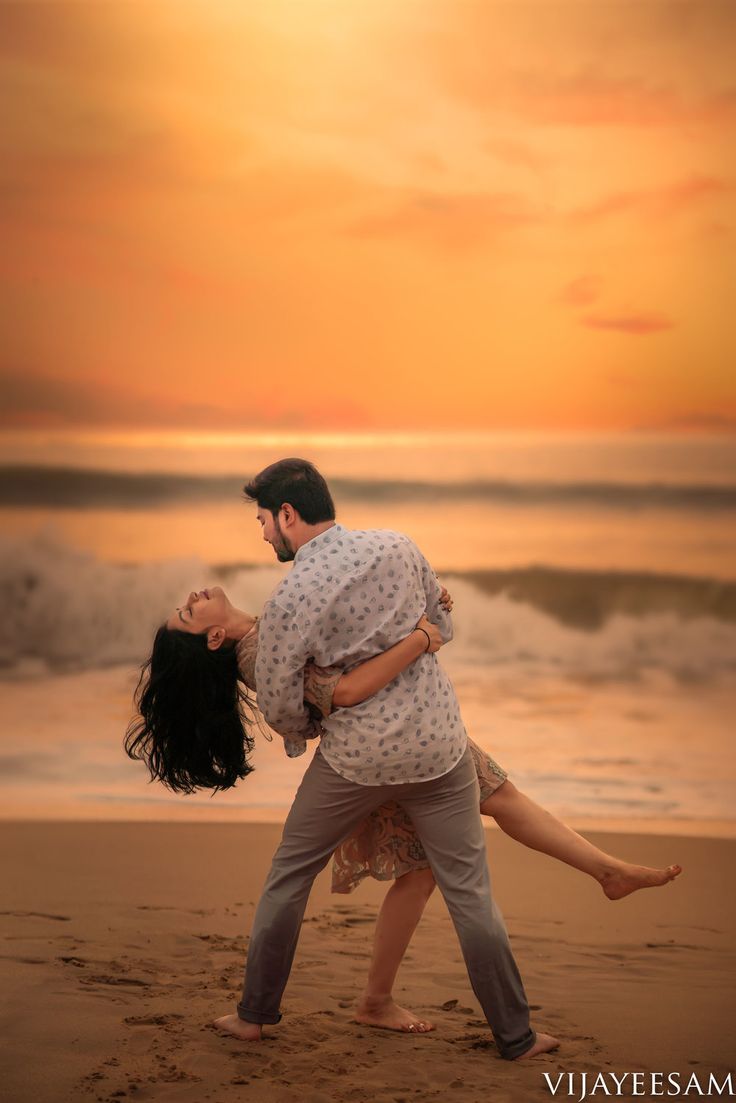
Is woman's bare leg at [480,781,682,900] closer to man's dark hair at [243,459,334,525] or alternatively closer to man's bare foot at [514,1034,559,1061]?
man's bare foot at [514,1034,559,1061]

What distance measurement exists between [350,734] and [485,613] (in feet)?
27.3

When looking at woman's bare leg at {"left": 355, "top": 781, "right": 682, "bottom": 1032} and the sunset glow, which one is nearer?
woman's bare leg at {"left": 355, "top": 781, "right": 682, "bottom": 1032}

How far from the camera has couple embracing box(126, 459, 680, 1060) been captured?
263cm

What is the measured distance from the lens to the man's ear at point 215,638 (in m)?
2.87

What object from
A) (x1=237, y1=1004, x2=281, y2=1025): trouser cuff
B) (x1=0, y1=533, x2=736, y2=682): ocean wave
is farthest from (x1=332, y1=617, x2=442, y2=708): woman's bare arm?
(x1=0, y1=533, x2=736, y2=682): ocean wave

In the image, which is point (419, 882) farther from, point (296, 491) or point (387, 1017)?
point (296, 491)

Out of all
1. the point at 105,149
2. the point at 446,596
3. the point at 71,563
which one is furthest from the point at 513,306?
the point at 446,596

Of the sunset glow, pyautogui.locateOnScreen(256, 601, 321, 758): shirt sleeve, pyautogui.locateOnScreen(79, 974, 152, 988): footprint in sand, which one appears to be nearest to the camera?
pyautogui.locateOnScreen(256, 601, 321, 758): shirt sleeve

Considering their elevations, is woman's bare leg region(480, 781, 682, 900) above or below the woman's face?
below

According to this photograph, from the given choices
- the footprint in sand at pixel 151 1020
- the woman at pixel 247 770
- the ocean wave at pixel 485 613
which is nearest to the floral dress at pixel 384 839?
the woman at pixel 247 770

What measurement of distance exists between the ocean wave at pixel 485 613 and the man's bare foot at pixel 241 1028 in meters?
7.12

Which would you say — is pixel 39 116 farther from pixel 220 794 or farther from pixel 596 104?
pixel 220 794

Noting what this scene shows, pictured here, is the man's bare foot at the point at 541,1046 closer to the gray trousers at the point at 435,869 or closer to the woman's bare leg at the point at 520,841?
the gray trousers at the point at 435,869

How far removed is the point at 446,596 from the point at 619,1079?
1.07m
